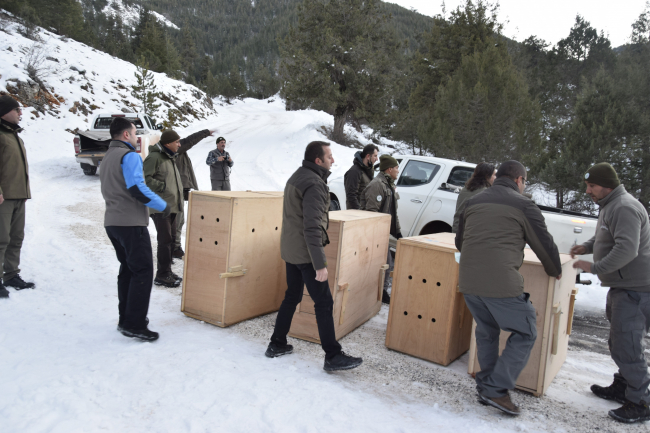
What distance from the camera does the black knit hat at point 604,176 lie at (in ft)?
10.8

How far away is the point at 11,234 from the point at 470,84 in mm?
14104

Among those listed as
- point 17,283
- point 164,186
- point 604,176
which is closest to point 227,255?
point 164,186

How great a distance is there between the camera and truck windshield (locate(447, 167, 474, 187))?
6.88 metres

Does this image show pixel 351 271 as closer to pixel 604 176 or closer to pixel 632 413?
pixel 604 176

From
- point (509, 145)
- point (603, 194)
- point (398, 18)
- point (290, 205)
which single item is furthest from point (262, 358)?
point (398, 18)

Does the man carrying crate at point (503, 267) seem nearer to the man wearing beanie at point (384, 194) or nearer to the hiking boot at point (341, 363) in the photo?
the hiking boot at point (341, 363)

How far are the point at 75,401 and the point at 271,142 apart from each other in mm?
22146

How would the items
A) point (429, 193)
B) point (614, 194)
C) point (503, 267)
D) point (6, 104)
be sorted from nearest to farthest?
point (503, 267) < point (614, 194) < point (6, 104) < point (429, 193)

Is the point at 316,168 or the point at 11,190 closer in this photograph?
the point at 316,168

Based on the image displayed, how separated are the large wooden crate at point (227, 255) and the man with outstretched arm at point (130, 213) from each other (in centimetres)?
59

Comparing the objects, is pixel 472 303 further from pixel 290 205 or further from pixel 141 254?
pixel 141 254

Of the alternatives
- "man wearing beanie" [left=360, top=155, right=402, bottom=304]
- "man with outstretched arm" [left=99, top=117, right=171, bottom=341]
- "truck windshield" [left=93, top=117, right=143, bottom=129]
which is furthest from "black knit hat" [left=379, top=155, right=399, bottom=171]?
"truck windshield" [left=93, top=117, right=143, bottom=129]

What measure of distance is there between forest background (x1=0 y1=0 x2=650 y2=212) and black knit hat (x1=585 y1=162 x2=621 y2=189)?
969 centimetres

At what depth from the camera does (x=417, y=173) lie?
724 cm
